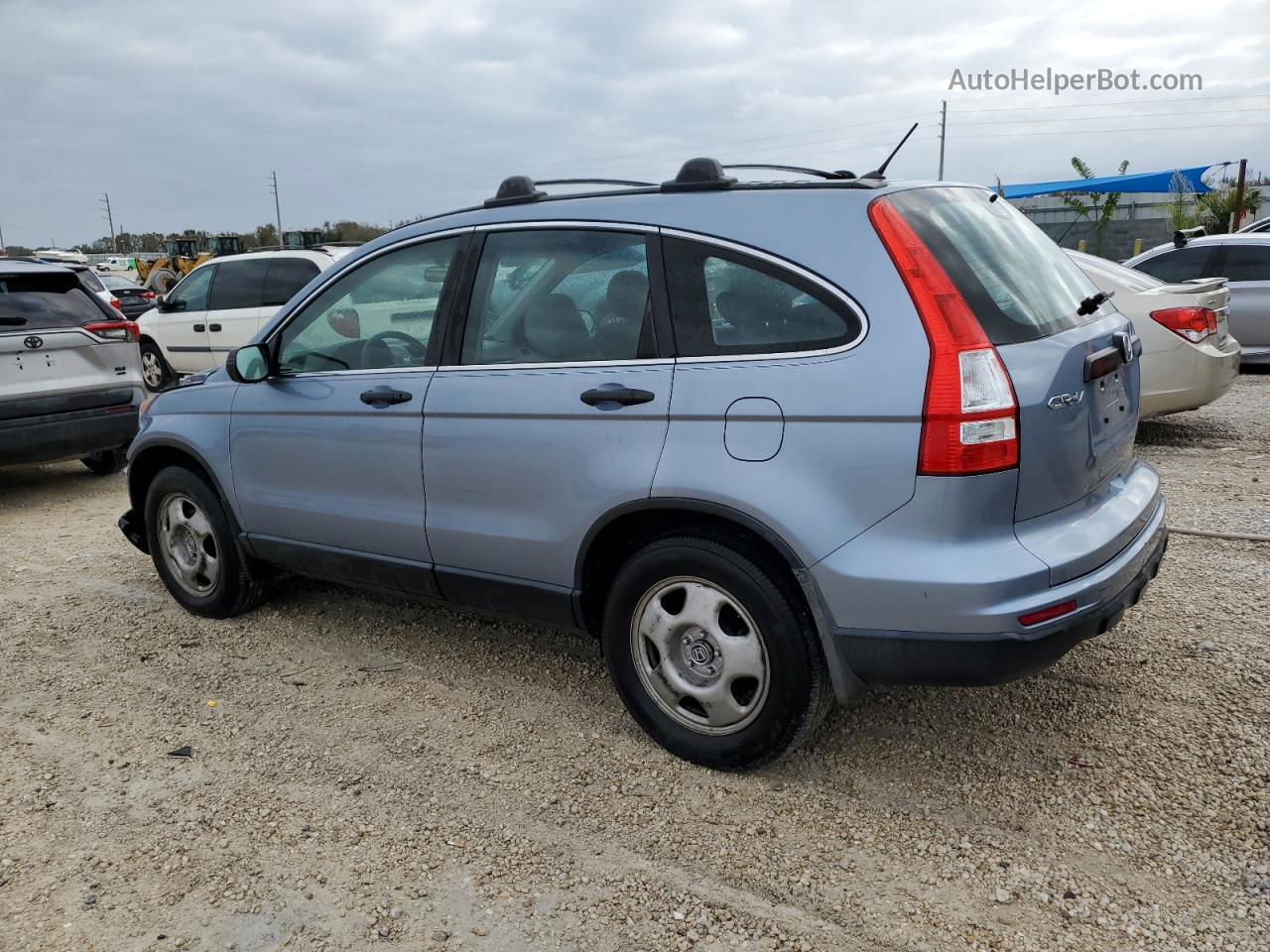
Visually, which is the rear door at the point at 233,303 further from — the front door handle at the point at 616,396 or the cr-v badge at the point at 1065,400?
the cr-v badge at the point at 1065,400

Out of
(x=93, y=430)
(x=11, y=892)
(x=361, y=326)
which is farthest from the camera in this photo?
(x=93, y=430)

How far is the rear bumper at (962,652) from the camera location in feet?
8.76

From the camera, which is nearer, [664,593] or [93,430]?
[664,593]

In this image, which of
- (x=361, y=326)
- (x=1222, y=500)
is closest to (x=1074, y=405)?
(x=361, y=326)

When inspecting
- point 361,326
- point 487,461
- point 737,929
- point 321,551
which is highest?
point 361,326

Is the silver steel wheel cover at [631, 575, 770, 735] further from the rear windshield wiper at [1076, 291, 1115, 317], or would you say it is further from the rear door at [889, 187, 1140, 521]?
the rear windshield wiper at [1076, 291, 1115, 317]

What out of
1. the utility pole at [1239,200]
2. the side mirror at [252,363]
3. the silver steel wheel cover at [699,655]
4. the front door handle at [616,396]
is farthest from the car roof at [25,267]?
the utility pole at [1239,200]

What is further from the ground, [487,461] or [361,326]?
[361,326]

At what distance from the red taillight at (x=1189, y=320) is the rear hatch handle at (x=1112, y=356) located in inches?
186

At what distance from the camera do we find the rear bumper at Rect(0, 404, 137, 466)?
7.03m

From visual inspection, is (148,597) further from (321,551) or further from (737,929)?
(737,929)

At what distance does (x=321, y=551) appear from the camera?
418 centimetres

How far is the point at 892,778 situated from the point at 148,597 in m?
3.88

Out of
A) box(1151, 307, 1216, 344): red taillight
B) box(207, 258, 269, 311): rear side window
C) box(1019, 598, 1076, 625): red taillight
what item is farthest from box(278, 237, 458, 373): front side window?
box(207, 258, 269, 311): rear side window
